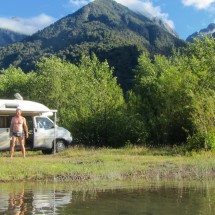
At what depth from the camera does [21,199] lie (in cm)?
886

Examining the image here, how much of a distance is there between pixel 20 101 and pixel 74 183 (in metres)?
9.25

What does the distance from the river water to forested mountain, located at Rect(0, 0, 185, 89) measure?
50961mm

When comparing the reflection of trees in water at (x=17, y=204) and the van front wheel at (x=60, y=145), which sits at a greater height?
the van front wheel at (x=60, y=145)

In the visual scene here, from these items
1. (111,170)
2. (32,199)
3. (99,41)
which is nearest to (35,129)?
(111,170)

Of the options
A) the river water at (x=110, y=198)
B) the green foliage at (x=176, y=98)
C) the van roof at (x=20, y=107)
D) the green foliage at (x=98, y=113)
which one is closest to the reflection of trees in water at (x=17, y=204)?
the river water at (x=110, y=198)

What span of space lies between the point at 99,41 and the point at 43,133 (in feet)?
290

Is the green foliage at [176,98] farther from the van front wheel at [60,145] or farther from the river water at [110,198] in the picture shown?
the river water at [110,198]

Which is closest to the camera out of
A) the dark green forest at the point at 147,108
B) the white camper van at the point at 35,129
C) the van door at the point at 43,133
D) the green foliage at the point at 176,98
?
the white camper van at the point at 35,129

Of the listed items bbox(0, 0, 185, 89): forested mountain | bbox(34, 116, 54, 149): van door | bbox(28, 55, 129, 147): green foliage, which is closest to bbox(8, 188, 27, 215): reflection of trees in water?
bbox(34, 116, 54, 149): van door

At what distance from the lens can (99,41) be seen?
106750mm

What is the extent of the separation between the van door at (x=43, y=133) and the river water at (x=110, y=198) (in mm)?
8717

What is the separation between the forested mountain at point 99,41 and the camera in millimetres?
77188

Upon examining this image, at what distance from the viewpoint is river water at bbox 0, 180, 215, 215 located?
7.69 m

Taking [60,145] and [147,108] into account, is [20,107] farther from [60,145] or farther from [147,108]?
[147,108]
